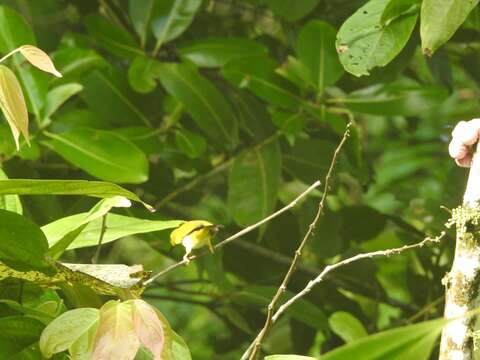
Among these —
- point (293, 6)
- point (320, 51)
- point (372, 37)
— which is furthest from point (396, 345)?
point (293, 6)

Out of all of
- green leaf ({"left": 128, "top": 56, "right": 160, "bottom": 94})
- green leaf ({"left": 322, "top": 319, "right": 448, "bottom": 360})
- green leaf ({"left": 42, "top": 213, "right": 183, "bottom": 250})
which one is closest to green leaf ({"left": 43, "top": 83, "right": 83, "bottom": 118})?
green leaf ({"left": 128, "top": 56, "right": 160, "bottom": 94})

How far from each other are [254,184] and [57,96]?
0.36 metres

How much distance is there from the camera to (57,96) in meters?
1.61

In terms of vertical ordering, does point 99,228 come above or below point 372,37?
below

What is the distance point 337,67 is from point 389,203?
3.42 feet

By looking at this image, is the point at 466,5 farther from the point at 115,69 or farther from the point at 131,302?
the point at 115,69

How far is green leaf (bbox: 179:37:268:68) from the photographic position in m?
1.83

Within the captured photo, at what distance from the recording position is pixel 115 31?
178 centimetres

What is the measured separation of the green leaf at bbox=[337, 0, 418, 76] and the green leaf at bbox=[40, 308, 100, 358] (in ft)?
1.76

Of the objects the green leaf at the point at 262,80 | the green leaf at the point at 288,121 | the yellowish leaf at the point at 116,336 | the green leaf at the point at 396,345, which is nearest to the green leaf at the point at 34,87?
the green leaf at the point at 262,80

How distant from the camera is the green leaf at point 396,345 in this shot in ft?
2.24

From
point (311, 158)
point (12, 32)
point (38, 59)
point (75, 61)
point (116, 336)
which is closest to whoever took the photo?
point (116, 336)

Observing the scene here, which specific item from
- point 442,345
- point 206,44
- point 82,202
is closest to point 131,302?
point 442,345

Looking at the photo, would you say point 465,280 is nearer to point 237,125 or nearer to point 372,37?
point 372,37
